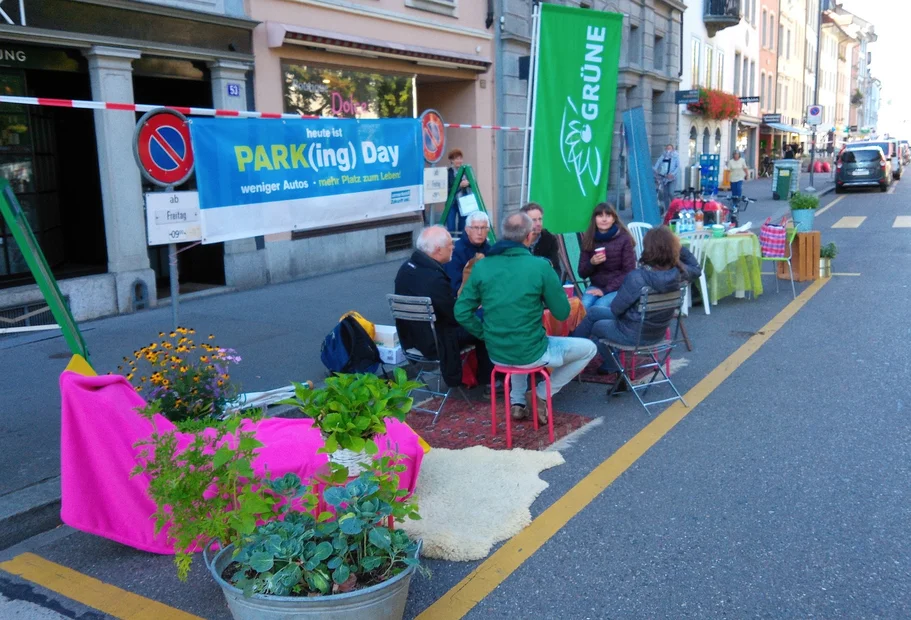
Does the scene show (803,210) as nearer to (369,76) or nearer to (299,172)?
(369,76)

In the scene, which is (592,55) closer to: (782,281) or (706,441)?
(706,441)

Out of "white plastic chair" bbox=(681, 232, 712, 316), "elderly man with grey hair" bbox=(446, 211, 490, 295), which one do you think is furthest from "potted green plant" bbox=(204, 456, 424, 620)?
"white plastic chair" bbox=(681, 232, 712, 316)

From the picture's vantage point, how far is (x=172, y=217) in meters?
5.01

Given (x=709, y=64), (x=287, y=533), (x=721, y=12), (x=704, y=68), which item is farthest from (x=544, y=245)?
(x=709, y=64)

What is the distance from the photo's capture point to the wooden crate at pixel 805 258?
10898 mm

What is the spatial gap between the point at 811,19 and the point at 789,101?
27.8ft

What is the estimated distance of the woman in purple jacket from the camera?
734 centimetres

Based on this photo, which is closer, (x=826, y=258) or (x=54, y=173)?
(x=54, y=173)

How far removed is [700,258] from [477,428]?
5.00 meters

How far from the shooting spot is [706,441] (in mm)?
5203

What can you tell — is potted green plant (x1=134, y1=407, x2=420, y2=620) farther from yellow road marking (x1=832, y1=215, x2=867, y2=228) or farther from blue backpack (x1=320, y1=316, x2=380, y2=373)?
yellow road marking (x1=832, y1=215, x2=867, y2=228)

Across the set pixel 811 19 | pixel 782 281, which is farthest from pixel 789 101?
pixel 782 281

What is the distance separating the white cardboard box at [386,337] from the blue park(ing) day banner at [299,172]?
96cm

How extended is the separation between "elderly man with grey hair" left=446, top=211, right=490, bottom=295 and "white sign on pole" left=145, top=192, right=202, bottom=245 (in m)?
2.37
